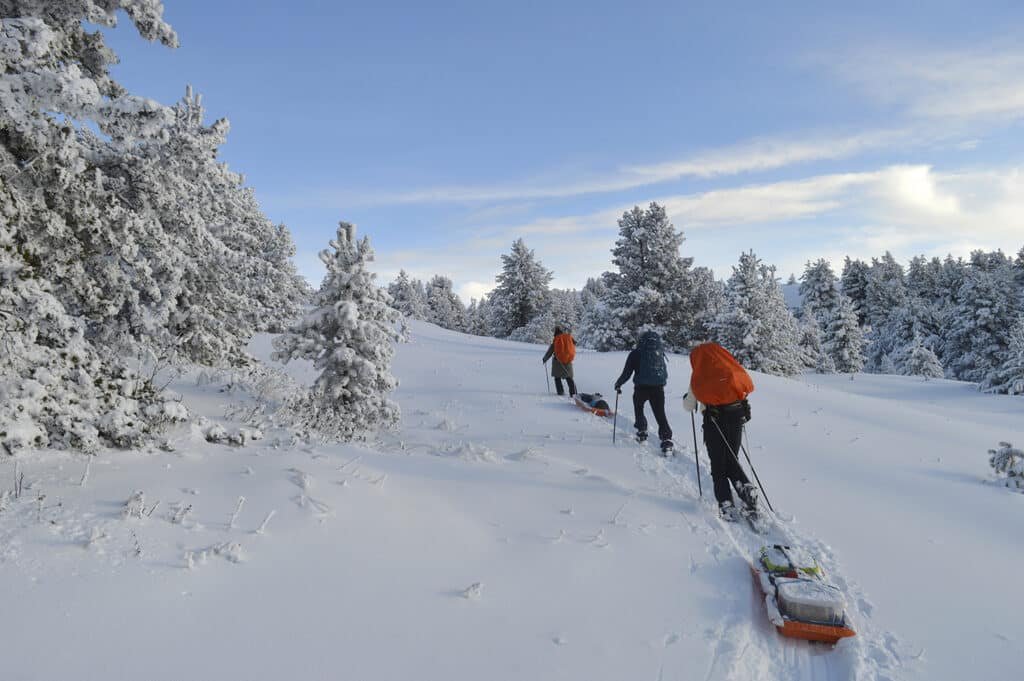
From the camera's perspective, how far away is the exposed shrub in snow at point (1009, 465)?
7.60 metres

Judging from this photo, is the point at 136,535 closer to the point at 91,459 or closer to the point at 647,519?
the point at 91,459

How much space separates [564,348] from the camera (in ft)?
46.4

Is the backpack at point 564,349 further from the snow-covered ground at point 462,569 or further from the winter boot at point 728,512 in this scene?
the winter boot at point 728,512

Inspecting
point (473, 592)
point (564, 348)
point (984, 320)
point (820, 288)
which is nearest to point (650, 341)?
point (564, 348)

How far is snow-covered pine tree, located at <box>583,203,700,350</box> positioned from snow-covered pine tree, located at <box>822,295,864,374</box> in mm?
19677

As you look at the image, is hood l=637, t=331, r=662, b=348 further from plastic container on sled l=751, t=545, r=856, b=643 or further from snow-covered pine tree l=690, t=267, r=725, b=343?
snow-covered pine tree l=690, t=267, r=725, b=343

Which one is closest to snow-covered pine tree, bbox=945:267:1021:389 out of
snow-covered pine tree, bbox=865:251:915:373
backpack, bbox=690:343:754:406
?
snow-covered pine tree, bbox=865:251:915:373

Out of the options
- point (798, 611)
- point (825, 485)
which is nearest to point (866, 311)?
point (825, 485)

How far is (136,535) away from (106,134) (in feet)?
13.9

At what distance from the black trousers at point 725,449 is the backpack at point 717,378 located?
0.20 meters

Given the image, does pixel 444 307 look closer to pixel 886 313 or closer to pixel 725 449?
pixel 886 313

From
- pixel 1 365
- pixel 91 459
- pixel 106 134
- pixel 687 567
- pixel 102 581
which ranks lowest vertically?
pixel 687 567

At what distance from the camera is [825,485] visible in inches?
294

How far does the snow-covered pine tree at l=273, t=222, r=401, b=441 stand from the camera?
9.67 metres
